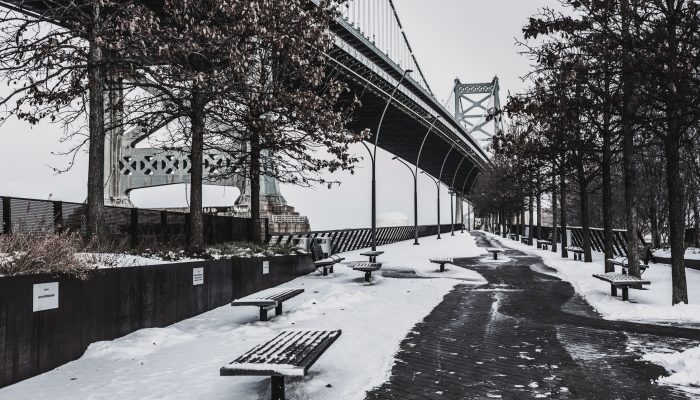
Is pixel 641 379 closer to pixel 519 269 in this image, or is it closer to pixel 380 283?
pixel 380 283

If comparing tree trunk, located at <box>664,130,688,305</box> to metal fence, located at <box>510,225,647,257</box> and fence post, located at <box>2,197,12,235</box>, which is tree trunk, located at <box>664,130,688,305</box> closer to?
fence post, located at <box>2,197,12,235</box>

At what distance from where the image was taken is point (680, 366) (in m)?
5.91

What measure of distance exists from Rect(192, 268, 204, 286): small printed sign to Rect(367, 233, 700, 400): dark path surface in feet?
13.0

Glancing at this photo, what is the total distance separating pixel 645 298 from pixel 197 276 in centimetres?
902

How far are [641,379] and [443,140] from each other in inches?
2151

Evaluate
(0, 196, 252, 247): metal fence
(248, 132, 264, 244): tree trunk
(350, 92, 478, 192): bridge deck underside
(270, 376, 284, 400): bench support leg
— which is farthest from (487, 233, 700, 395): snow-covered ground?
(350, 92, 478, 192): bridge deck underside

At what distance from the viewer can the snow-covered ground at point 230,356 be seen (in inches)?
203

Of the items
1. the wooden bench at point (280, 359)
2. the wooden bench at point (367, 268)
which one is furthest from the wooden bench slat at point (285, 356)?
the wooden bench at point (367, 268)

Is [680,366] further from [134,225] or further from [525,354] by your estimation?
[134,225]

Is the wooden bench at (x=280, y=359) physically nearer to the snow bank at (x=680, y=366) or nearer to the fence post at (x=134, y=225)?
the snow bank at (x=680, y=366)

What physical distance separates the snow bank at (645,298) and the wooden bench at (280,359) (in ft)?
20.1

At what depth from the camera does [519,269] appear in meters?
18.2

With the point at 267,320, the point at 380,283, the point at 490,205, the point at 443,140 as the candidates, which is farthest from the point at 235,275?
the point at 490,205

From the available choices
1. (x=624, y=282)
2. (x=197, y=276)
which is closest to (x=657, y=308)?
(x=624, y=282)
